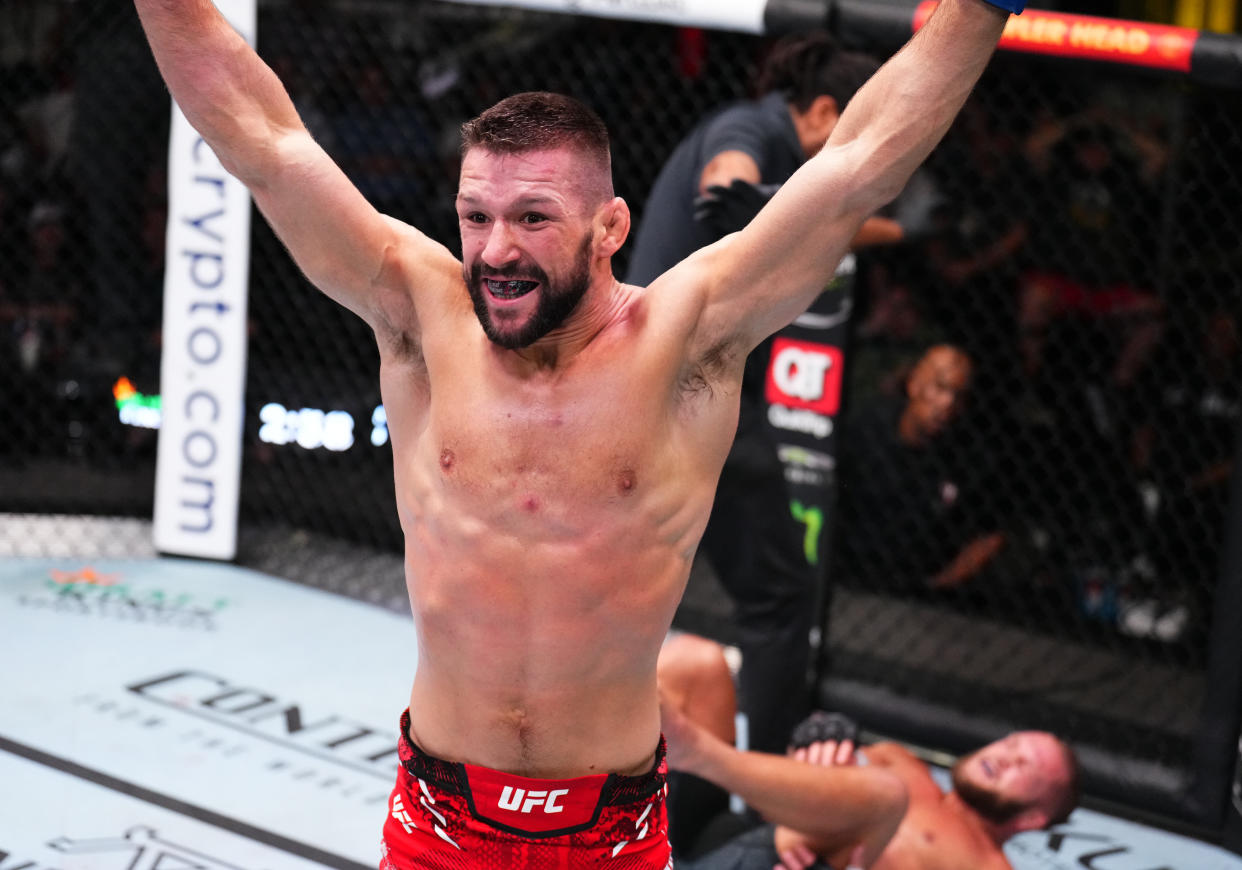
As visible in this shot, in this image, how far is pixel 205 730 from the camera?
3.28 metres

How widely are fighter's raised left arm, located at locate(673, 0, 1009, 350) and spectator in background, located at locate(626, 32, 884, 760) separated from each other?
0.91 meters

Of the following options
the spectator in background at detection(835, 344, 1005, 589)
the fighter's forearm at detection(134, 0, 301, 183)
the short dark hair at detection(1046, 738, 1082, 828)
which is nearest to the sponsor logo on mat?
the spectator in background at detection(835, 344, 1005, 589)

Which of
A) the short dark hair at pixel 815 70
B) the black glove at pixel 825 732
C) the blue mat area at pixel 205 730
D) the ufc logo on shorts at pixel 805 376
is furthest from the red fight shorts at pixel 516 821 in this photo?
the ufc logo on shorts at pixel 805 376

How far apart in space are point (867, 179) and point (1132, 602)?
2.99 m

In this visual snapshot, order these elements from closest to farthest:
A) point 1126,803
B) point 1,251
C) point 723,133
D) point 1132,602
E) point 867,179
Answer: point 867,179 → point 723,133 → point 1126,803 → point 1132,602 → point 1,251

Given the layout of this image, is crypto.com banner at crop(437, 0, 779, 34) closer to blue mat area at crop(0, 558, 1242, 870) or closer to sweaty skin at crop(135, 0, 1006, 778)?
blue mat area at crop(0, 558, 1242, 870)

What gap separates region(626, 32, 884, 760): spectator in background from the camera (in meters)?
2.78

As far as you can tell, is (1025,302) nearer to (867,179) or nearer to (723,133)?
(723,133)

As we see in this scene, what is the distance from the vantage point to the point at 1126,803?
3449mm

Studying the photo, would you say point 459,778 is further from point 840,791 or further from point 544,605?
point 840,791

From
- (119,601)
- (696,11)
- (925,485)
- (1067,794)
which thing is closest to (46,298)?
(119,601)

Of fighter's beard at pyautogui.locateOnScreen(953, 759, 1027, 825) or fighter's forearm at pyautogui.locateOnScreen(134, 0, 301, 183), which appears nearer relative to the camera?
fighter's forearm at pyautogui.locateOnScreen(134, 0, 301, 183)

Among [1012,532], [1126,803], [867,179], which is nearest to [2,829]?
[867,179]

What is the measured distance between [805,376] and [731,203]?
111 cm
